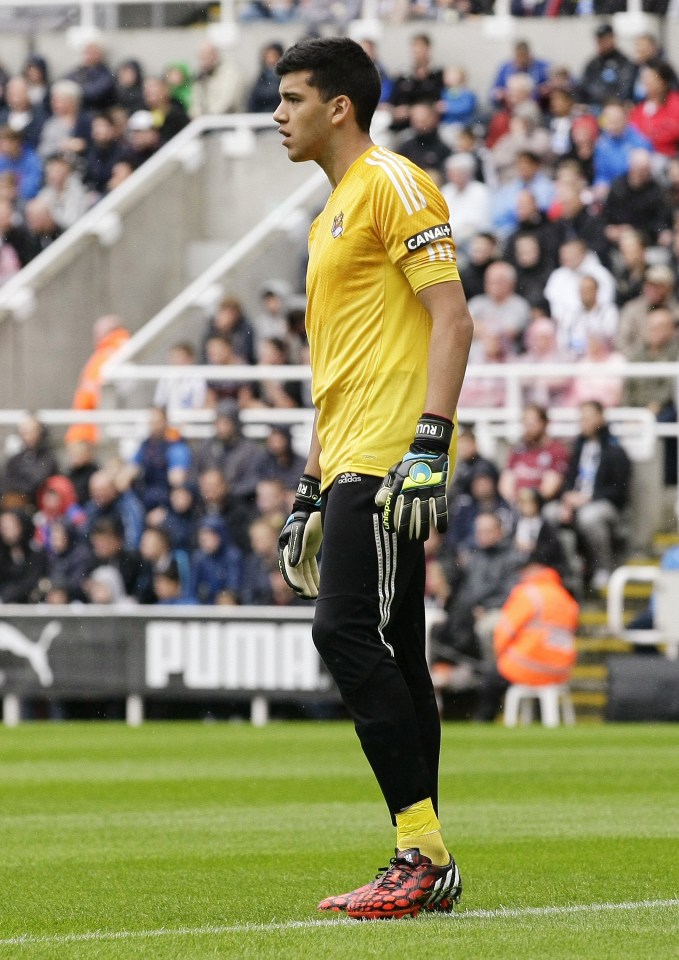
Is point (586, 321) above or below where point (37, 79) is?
below

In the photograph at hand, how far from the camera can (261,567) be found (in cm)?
1812

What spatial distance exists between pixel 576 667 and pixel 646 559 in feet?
4.34

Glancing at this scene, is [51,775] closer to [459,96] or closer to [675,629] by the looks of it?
[675,629]

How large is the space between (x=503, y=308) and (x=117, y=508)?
159 inches

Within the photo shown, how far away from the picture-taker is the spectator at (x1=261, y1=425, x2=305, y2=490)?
1850 cm

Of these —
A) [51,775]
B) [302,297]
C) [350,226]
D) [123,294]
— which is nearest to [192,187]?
[123,294]

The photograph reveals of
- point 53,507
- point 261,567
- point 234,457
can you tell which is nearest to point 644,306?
point 234,457

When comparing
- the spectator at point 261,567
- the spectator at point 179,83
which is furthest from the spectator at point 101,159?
the spectator at point 261,567

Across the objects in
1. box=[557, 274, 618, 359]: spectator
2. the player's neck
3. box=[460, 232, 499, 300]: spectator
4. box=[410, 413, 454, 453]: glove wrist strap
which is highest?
box=[460, 232, 499, 300]: spectator

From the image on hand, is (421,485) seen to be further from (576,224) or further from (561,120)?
(561,120)

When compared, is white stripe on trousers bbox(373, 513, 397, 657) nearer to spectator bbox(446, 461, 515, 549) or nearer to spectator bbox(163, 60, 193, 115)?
spectator bbox(446, 461, 515, 549)

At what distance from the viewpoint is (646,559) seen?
18031mm

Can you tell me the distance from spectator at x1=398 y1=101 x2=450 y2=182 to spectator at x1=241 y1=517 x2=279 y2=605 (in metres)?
5.14

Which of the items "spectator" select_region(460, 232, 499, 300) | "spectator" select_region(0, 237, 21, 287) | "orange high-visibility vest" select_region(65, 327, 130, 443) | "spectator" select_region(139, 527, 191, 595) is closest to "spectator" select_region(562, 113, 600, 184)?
"spectator" select_region(460, 232, 499, 300)
